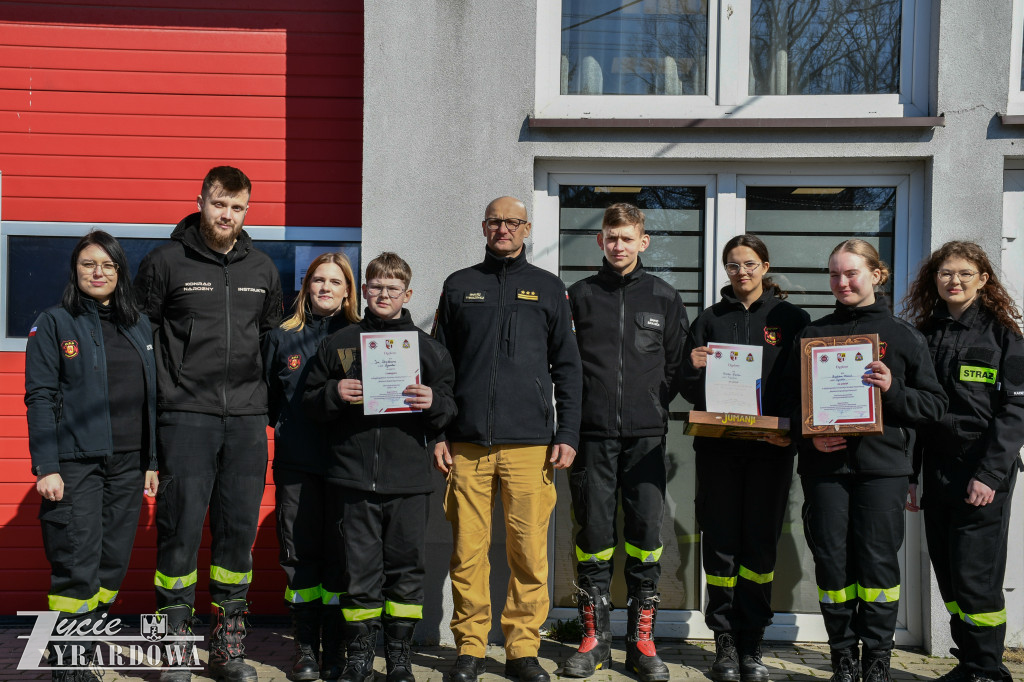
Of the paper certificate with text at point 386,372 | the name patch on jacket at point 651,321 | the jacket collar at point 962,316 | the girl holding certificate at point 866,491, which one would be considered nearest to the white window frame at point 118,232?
the paper certificate with text at point 386,372

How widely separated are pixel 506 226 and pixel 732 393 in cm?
145

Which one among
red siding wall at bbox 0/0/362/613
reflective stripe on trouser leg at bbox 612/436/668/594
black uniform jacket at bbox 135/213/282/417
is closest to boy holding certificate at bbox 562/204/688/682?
reflective stripe on trouser leg at bbox 612/436/668/594

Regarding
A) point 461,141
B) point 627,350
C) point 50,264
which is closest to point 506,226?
point 627,350

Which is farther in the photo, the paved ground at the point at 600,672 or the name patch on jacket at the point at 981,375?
the paved ground at the point at 600,672

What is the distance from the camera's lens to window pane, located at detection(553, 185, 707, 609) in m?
5.52

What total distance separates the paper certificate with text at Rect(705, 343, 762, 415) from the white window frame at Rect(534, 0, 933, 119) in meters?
1.77

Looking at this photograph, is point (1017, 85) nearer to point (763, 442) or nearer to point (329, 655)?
point (763, 442)

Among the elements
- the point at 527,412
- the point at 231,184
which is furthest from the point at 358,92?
the point at 527,412

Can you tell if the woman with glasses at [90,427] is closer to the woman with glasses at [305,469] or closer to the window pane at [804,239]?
the woman with glasses at [305,469]

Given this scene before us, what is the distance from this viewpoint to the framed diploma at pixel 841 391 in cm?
409

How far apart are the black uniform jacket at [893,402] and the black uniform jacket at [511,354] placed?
1.20 meters

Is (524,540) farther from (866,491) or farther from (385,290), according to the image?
(866,491)

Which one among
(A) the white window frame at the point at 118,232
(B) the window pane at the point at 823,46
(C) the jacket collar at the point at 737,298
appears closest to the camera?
(C) the jacket collar at the point at 737,298

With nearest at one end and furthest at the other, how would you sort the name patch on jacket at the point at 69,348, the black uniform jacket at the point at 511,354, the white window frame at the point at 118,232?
the name patch on jacket at the point at 69,348 < the black uniform jacket at the point at 511,354 < the white window frame at the point at 118,232
